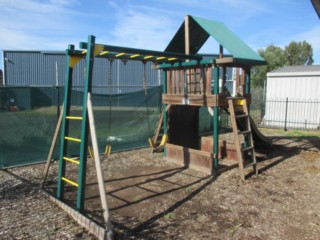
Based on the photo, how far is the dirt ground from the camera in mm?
3930

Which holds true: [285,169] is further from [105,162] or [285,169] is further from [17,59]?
[17,59]

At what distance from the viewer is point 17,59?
81.9ft

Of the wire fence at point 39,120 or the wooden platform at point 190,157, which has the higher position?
the wire fence at point 39,120

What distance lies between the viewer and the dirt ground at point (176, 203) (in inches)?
155

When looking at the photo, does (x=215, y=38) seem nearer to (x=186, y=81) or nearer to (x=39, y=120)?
(x=186, y=81)

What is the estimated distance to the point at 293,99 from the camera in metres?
15.2

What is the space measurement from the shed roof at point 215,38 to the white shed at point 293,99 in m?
7.81

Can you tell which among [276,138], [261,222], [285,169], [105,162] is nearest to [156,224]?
[261,222]

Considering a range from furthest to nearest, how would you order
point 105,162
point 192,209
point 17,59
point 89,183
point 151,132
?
point 17,59 < point 151,132 < point 105,162 < point 89,183 < point 192,209

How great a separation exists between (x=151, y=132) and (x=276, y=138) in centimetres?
477

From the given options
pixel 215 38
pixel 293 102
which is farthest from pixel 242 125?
pixel 293 102

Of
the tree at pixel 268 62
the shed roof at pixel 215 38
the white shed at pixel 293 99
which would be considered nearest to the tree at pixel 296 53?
the tree at pixel 268 62

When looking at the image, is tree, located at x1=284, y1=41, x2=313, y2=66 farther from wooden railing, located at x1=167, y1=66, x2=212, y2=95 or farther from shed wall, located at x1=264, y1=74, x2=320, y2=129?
wooden railing, located at x1=167, y1=66, x2=212, y2=95

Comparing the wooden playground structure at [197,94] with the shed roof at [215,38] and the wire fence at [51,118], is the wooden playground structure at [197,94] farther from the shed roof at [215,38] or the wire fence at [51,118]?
the wire fence at [51,118]
